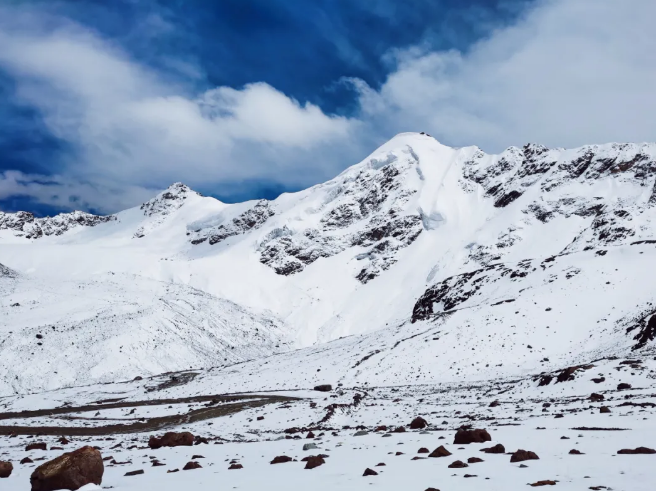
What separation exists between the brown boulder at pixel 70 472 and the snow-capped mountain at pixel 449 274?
4641 centimetres

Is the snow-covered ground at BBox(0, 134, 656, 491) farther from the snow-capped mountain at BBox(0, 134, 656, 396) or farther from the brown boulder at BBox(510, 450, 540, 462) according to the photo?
the snow-capped mountain at BBox(0, 134, 656, 396)

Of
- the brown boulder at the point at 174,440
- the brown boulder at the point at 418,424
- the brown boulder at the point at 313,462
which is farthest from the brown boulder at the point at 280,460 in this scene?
the brown boulder at the point at 418,424

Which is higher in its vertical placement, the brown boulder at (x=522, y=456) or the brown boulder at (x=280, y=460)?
the brown boulder at (x=522, y=456)

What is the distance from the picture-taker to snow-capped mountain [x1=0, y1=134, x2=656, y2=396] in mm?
60062

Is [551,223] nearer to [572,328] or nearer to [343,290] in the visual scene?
[343,290]

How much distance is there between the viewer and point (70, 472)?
12430mm

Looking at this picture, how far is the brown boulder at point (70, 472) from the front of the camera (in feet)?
40.4

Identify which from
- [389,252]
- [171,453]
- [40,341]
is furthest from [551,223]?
[171,453]

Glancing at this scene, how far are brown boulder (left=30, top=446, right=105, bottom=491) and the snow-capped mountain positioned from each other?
46.4 meters

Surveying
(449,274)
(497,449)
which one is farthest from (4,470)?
(449,274)

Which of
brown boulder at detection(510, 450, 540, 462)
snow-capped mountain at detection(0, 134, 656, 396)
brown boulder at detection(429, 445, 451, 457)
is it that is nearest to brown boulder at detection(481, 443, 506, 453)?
brown boulder at detection(429, 445, 451, 457)

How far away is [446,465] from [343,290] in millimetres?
147748

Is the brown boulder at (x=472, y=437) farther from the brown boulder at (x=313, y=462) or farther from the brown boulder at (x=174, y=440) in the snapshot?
the brown boulder at (x=174, y=440)

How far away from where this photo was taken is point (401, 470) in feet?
41.2
